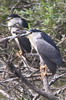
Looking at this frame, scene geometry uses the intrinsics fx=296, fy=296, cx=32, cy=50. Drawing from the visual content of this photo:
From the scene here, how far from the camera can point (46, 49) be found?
4.28 metres

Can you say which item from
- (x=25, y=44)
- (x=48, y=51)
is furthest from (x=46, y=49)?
(x=25, y=44)

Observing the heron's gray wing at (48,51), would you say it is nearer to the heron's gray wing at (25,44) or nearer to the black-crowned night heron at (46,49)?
the black-crowned night heron at (46,49)

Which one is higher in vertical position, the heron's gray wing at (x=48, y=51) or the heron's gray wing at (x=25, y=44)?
the heron's gray wing at (x=48, y=51)

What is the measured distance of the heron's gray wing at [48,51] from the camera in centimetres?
407

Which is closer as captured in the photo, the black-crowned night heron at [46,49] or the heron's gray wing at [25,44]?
the black-crowned night heron at [46,49]

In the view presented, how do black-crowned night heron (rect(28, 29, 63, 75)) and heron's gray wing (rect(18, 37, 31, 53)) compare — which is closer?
black-crowned night heron (rect(28, 29, 63, 75))

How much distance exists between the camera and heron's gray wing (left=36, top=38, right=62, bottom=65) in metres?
4.07

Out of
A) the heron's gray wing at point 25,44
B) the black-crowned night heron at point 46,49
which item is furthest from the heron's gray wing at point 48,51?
the heron's gray wing at point 25,44

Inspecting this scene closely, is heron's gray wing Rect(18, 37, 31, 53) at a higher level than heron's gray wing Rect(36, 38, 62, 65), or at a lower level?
lower

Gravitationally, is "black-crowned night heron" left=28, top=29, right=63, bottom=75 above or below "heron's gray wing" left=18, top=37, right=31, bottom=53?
above

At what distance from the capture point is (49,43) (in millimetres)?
4238

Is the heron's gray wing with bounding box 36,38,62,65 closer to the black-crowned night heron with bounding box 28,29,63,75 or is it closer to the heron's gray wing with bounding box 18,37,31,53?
the black-crowned night heron with bounding box 28,29,63,75

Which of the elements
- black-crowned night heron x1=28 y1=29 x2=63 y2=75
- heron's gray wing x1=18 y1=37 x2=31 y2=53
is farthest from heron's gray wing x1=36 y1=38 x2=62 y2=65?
heron's gray wing x1=18 y1=37 x2=31 y2=53

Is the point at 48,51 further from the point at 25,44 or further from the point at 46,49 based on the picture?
the point at 25,44
